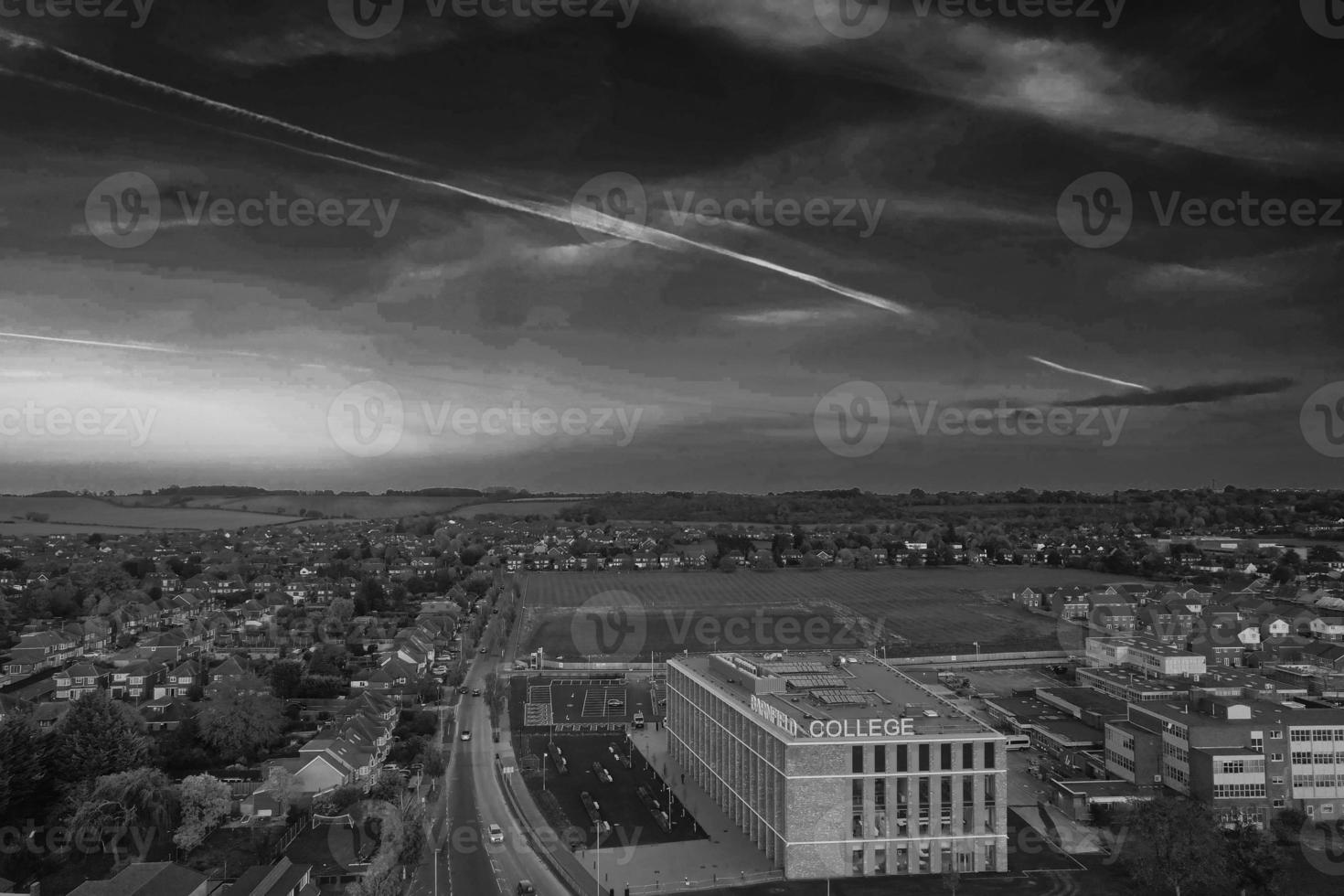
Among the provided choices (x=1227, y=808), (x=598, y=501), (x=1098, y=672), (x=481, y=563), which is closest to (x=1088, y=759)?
(x=1227, y=808)

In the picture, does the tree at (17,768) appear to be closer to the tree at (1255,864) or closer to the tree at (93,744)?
the tree at (93,744)

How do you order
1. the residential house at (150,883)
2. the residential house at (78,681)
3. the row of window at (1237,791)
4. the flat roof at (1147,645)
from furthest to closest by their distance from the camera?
1. the flat roof at (1147,645)
2. the residential house at (78,681)
3. the row of window at (1237,791)
4. the residential house at (150,883)

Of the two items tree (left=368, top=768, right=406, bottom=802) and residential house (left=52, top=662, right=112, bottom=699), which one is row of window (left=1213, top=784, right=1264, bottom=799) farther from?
residential house (left=52, top=662, right=112, bottom=699)

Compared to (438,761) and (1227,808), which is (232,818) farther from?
(1227,808)

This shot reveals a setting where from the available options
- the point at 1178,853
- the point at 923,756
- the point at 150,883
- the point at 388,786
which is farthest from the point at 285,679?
the point at 1178,853
